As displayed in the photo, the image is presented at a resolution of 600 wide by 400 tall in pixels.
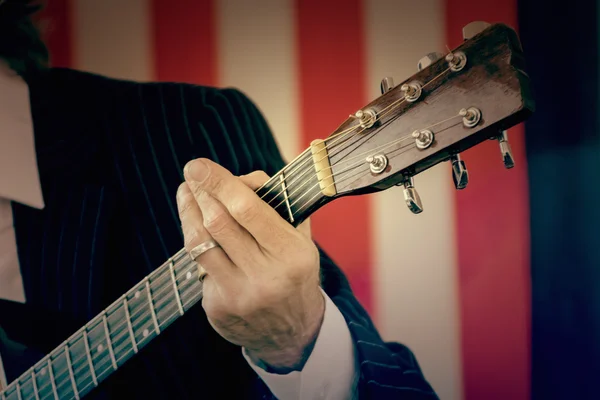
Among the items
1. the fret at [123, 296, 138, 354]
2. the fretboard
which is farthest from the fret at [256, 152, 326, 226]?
the fret at [123, 296, 138, 354]

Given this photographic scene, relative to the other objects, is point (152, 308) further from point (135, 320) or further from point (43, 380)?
point (43, 380)

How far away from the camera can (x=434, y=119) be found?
502mm

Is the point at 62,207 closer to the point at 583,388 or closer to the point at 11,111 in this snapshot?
the point at 11,111

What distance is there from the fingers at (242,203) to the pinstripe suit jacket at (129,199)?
26 centimetres

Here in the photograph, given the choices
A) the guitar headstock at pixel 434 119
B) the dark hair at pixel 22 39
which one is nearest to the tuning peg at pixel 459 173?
the guitar headstock at pixel 434 119

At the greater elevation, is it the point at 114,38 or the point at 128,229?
the point at 114,38

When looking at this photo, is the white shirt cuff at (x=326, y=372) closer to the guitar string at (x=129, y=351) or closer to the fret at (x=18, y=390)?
the guitar string at (x=129, y=351)

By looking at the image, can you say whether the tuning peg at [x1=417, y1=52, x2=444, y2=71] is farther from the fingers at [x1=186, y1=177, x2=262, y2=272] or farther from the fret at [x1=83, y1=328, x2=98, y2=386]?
the fret at [x1=83, y1=328, x2=98, y2=386]

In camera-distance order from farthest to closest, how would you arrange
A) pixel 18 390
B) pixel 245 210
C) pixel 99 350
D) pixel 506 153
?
1. pixel 18 390
2. pixel 99 350
3. pixel 245 210
4. pixel 506 153

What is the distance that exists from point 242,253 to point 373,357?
286 mm

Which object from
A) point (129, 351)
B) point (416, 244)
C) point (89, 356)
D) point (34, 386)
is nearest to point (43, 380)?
point (34, 386)

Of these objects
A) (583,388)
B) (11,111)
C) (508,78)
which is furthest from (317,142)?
(11,111)

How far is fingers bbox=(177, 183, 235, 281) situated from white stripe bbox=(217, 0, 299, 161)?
0.29m

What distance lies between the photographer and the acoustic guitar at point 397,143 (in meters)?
0.46
